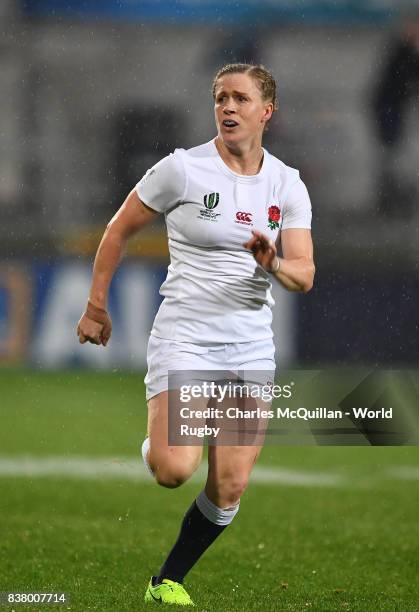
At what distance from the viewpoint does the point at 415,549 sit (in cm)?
577

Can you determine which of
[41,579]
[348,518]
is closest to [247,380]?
[41,579]

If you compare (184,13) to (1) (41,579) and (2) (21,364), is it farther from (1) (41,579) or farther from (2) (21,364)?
(1) (41,579)

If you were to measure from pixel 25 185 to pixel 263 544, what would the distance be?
10422 mm

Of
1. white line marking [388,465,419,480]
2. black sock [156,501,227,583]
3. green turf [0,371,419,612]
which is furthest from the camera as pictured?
white line marking [388,465,419,480]

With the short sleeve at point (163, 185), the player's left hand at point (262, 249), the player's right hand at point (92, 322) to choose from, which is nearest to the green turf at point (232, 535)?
the player's right hand at point (92, 322)

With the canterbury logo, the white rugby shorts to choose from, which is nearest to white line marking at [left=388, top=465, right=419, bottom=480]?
the white rugby shorts

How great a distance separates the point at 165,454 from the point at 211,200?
2.63 ft

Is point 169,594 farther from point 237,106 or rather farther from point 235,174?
point 237,106

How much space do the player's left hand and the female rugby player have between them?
14.7 inches

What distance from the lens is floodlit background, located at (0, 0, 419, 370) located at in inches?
506

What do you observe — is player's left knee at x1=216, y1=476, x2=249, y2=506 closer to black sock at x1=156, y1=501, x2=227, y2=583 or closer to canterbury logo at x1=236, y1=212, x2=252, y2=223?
black sock at x1=156, y1=501, x2=227, y2=583

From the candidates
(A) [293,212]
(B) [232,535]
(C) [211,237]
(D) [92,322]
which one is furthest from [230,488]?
(B) [232,535]

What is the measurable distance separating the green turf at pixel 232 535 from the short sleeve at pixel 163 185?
128cm


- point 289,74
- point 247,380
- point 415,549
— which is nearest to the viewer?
point 247,380
